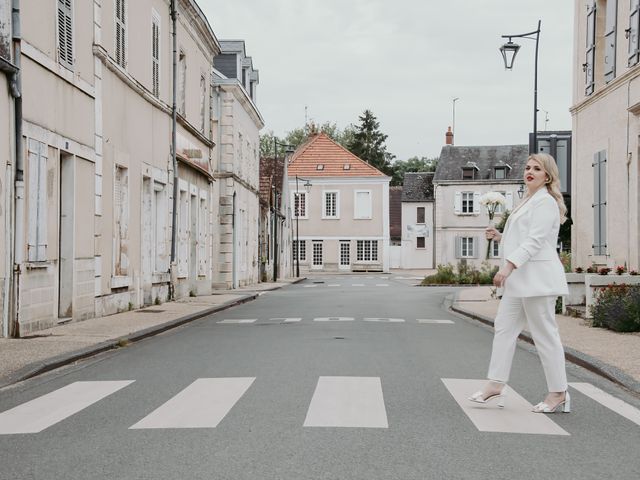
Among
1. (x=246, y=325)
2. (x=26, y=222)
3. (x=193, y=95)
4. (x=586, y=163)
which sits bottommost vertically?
(x=246, y=325)

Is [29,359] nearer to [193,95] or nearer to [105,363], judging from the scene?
[105,363]

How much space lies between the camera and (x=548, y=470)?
194 inches

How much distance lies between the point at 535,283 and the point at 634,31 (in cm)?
1148

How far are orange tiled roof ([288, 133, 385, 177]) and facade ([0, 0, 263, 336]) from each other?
36143 millimetres

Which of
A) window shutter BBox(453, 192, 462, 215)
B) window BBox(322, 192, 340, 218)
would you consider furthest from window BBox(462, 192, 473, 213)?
window BBox(322, 192, 340, 218)

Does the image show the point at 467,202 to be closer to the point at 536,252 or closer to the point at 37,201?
the point at 37,201

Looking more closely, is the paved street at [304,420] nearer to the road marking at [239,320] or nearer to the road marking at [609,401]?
the road marking at [609,401]

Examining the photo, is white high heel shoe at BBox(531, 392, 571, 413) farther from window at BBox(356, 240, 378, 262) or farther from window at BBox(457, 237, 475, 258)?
window at BBox(457, 237, 475, 258)

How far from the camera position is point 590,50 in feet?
63.5

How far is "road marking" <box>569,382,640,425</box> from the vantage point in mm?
6841

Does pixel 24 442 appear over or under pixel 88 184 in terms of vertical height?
under

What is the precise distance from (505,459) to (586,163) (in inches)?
618

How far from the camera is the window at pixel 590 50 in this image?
62.6 ft

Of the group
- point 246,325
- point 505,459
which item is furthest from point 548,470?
point 246,325
